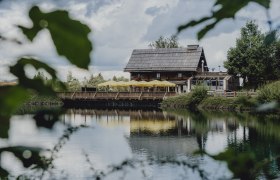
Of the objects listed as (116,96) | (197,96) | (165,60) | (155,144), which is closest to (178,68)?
(165,60)

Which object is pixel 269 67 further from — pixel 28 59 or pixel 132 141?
pixel 28 59

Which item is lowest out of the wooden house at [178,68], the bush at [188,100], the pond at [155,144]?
the pond at [155,144]

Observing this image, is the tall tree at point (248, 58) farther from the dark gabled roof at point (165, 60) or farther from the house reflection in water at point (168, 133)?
the house reflection in water at point (168, 133)

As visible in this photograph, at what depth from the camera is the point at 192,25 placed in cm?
75

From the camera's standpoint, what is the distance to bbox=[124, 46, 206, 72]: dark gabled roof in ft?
196

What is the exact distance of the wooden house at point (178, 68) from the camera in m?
57.5

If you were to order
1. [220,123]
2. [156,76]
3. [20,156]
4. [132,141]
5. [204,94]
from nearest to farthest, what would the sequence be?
[20,156] < [132,141] < [220,123] < [204,94] < [156,76]

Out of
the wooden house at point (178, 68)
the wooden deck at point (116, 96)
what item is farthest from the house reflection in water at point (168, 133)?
the wooden house at point (178, 68)

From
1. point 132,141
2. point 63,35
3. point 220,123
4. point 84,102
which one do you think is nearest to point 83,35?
point 63,35

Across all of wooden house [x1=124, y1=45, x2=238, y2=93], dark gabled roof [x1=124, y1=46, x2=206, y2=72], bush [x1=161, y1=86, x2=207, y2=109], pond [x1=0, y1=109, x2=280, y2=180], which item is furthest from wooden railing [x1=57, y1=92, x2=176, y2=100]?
pond [x1=0, y1=109, x2=280, y2=180]

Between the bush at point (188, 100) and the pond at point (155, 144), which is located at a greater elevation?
the bush at point (188, 100)

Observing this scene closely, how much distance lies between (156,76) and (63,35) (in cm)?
6018

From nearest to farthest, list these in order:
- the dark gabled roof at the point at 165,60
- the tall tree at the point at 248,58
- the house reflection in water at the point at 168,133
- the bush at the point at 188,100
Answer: the house reflection in water at the point at 168,133
the bush at the point at 188,100
the tall tree at the point at 248,58
the dark gabled roof at the point at 165,60

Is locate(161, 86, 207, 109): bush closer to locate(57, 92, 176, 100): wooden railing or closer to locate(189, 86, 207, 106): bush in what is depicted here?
locate(189, 86, 207, 106): bush
